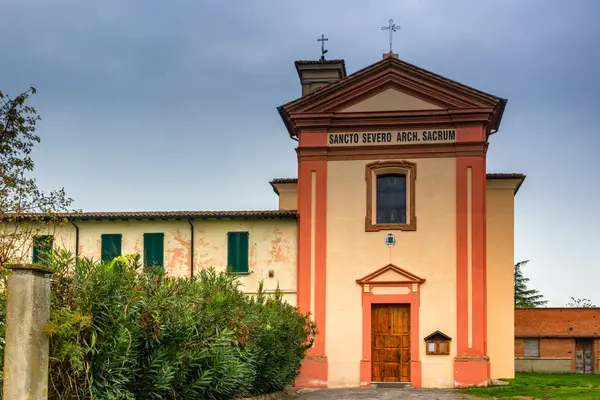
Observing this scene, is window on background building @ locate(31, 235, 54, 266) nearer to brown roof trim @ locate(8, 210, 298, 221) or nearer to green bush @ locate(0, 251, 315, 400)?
green bush @ locate(0, 251, 315, 400)

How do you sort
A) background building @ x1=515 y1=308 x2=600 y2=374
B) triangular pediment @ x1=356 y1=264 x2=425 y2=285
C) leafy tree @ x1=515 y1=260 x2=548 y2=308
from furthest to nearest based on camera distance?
1. leafy tree @ x1=515 y1=260 x2=548 y2=308
2. background building @ x1=515 y1=308 x2=600 y2=374
3. triangular pediment @ x1=356 y1=264 x2=425 y2=285

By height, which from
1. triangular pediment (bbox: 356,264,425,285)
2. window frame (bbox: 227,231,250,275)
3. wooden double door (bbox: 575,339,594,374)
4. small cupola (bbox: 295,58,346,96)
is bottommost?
wooden double door (bbox: 575,339,594,374)

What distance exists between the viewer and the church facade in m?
24.9

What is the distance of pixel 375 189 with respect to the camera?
2577 cm

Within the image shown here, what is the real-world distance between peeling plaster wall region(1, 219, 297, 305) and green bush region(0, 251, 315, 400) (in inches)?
426

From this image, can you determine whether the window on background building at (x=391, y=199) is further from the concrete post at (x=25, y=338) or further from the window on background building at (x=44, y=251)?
the concrete post at (x=25, y=338)

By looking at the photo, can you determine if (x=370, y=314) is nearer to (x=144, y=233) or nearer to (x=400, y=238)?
(x=400, y=238)

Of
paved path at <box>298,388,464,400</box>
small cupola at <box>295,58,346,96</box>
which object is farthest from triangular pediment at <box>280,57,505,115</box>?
paved path at <box>298,388,464,400</box>

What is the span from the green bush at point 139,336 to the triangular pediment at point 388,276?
418 inches

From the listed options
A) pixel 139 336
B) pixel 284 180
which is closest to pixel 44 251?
pixel 139 336

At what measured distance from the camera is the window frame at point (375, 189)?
2534 centimetres

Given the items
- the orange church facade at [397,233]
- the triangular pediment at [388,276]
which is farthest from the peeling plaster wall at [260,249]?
the triangular pediment at [388,276]

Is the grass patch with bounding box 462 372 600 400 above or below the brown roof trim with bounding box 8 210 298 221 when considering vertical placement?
below

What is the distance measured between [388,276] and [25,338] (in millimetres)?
16502
